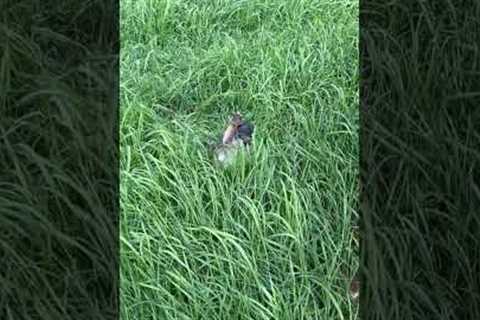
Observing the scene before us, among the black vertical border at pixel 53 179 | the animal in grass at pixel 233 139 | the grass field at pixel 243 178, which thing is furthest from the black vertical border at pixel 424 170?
the black vertical border at pixel 53 179

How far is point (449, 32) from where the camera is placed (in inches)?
108

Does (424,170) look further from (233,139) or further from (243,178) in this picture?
(233,139)

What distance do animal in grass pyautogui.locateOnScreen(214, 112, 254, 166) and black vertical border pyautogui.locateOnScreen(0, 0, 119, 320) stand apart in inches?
14.7

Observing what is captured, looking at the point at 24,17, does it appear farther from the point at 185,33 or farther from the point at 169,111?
the point at 185,33

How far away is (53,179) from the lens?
2492 mm

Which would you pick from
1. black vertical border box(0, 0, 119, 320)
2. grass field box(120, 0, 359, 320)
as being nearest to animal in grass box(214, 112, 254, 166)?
grass field box(120, 0, 359, 320)

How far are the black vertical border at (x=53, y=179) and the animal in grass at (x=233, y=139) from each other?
37 cm

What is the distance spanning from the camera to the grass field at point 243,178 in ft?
8.57

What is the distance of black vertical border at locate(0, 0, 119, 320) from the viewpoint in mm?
2408

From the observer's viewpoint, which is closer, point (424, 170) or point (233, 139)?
point (424, 170)

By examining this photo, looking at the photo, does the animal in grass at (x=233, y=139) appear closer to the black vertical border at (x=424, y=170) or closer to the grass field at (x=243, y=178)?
the grass field at (x=243, y=178)

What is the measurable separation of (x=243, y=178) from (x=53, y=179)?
0.60m

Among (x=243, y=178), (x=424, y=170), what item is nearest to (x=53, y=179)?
(x=243, y=178)

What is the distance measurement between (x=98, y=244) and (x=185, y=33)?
58.9 inches
